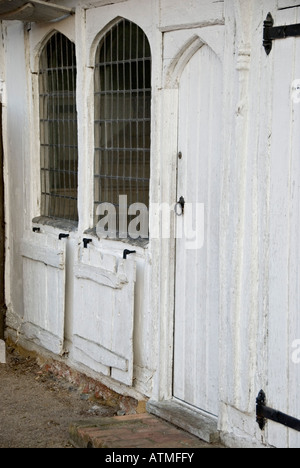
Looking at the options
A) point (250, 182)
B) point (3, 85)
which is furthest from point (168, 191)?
point (3, 85)

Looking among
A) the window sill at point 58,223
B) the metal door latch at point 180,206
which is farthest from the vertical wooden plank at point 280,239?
the window sill at point 58,223

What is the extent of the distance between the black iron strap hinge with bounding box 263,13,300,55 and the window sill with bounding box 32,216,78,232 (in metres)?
3.01

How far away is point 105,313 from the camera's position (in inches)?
257

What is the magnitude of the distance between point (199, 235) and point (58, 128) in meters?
2.39

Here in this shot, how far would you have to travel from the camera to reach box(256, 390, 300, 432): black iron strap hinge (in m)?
4.70

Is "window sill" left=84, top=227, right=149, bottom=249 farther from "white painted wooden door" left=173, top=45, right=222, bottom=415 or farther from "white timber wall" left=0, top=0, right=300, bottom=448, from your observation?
"white painted wooden door" left=173, top=45, right=222, bottom=415

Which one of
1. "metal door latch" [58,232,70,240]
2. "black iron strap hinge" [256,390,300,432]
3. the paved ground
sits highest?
"metal door latch" [58,232,70,240]

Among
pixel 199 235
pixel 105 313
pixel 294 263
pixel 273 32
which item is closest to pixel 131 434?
pixel 105 313

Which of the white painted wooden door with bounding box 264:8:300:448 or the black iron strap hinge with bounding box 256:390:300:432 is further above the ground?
the white painted wooden door with bounding box 264:8:300:448

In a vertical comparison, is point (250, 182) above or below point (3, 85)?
below

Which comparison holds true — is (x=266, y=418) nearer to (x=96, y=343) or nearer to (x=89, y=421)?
(x=89, y=421)

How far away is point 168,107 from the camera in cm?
578

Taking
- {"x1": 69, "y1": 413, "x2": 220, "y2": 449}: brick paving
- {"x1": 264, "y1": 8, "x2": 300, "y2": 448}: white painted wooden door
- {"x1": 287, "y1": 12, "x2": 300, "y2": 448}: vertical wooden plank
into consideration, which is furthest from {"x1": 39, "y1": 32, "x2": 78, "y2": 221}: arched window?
{"x1": 287, "y1": 12, "x2": 300, "y2": 448}: vertical wooden plank
